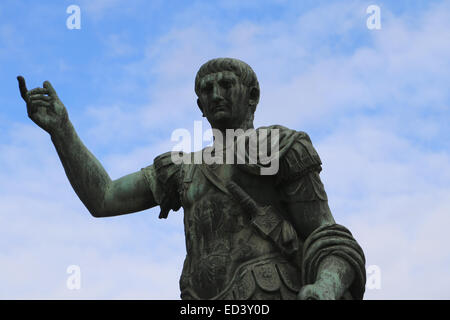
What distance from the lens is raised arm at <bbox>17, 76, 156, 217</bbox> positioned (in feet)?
41.9

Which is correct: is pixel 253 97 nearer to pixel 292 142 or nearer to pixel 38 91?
pixel 292 142

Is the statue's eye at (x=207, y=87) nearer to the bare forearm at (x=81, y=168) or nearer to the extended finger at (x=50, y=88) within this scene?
the bare forearm at (x=81, y=168)

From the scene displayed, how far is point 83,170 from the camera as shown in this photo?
12.9 metres

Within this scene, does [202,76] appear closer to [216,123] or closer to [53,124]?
[216,123]

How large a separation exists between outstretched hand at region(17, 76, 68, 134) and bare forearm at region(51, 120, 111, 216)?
0.28 ft

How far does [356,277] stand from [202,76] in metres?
2.91

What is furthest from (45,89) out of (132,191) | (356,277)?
(356,277)

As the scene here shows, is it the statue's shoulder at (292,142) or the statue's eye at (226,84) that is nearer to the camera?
the statue's shoulder at (292,142)

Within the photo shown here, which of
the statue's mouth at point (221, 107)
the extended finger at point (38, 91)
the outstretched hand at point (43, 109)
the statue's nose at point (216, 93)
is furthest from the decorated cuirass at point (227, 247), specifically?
the extended finger at point (38, 91)

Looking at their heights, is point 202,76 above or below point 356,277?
above

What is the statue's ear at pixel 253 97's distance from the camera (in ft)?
42.6

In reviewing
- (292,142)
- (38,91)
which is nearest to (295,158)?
(292,142)
